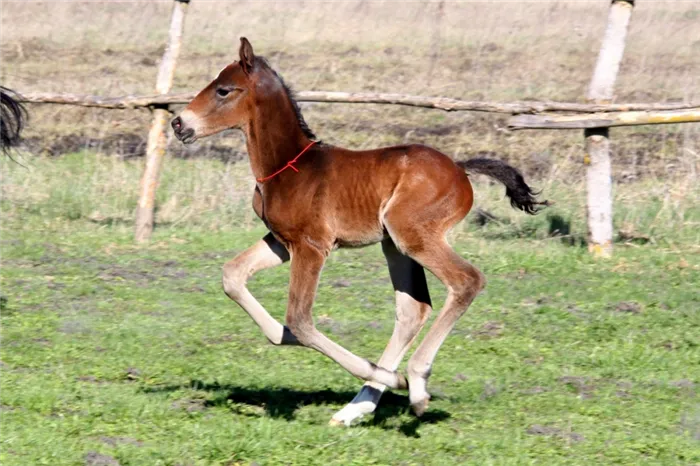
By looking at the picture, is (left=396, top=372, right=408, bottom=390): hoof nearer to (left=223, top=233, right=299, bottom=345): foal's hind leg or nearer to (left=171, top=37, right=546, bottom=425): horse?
(left=171, top=37, right=546, bottom=425): horse

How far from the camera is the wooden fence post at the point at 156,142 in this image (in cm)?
1062

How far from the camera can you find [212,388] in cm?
645

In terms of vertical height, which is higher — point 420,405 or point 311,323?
point 311,323

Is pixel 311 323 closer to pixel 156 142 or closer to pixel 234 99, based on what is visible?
pixel 234 99

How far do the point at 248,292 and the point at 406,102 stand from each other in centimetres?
484

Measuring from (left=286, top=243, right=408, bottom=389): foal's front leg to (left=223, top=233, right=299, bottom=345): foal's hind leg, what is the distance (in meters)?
0.15

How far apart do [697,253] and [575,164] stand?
11.7 feet

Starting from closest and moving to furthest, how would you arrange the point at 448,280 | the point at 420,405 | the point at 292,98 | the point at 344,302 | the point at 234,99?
the point at 420,405
the point at 448,280
the point at 234,99
the point at 292,98
the point at 344,302

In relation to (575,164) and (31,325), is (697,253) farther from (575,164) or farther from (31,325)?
(31,325)

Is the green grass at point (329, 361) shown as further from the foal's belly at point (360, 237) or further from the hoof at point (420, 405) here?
the foal's belly at point (360, 237)

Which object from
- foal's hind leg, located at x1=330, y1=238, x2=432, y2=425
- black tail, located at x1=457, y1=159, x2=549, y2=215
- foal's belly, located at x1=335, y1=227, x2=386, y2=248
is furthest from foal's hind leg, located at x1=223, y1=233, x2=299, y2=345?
black tail, located at x1=457, y1=159, x2=549, y2=215

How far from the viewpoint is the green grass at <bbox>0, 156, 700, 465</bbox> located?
18.0ft

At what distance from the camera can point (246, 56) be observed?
5738 millimetres

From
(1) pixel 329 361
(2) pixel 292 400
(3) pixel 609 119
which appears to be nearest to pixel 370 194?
(2) pixel 292 400
